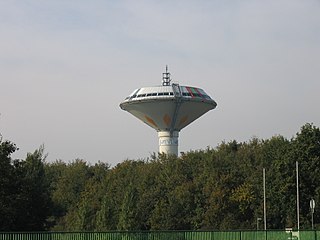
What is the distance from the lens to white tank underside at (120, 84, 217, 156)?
8556cm

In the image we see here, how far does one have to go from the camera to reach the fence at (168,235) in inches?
1178

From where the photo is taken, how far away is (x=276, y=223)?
62.4 meters

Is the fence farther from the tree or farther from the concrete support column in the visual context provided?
the concrete support column

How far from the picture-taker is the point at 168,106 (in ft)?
282

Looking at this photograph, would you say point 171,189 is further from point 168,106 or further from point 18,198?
point 18,198

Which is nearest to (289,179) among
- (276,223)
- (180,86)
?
(276,223)

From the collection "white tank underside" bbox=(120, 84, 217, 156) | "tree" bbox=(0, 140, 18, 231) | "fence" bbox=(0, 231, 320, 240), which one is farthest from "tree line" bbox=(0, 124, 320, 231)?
"fence" bbox=(0, 231, 320, 240)

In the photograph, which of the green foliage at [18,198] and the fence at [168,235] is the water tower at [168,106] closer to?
the green foliage at [18,198]

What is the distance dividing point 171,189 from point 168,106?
17647 millimetres

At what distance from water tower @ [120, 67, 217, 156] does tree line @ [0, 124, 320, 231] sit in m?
5.69

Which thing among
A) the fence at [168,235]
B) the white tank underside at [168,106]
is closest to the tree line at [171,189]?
the white tank underside at [168,106]

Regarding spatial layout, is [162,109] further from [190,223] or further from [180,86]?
[190,223]

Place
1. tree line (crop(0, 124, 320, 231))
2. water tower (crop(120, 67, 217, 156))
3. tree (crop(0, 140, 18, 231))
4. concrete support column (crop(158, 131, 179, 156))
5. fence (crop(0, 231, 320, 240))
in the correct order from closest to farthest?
fence (crop(0, 231, 320, 240)), tree (crop(0, 140, 18, 231)), tree line (crop(0, 124, 320, 231)), water tower (crop(120, 67, 217, 156)), concrete support column (crop(158, 131, 179, 156))

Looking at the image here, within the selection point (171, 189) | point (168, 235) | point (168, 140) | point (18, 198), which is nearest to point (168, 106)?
point (168, 140)
